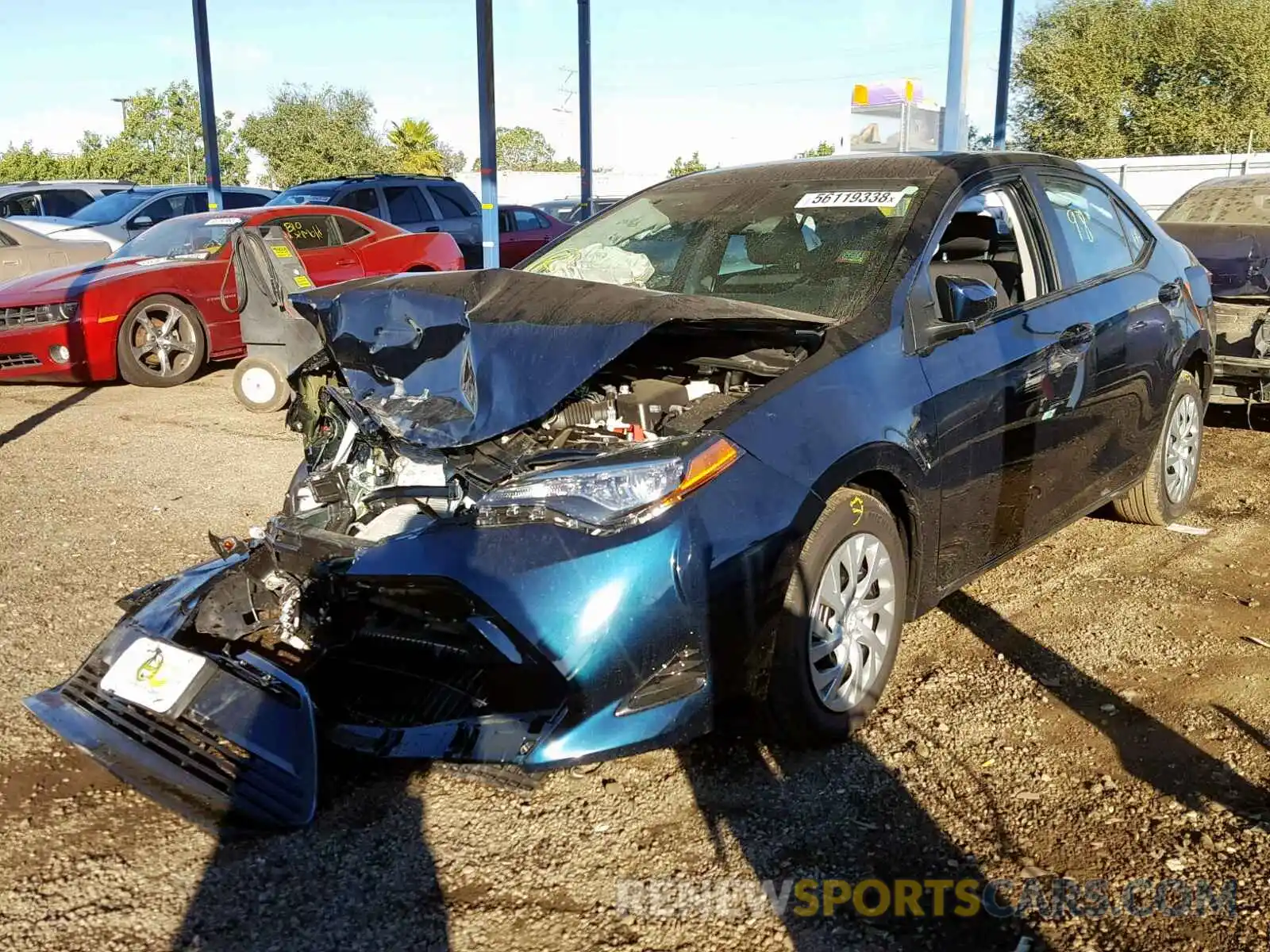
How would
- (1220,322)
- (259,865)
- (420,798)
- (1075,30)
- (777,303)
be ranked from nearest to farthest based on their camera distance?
(259,865) → (420,798) → (777,303) → (1220,322) → (1075,30)

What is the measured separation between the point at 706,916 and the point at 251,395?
22.4ft

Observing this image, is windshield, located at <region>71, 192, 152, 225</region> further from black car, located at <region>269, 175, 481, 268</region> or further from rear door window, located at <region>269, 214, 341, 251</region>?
rear door window, located at <region>269, 214, 341, 251</region>

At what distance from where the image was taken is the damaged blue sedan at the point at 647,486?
111 inches

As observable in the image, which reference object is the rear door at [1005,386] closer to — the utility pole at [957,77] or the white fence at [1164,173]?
the utility pole at [957,77]

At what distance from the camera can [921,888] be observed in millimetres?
2654

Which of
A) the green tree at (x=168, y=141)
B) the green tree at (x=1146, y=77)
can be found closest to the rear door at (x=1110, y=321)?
the green tree at (x=1146, y=77)

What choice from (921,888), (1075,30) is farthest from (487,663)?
(1075,30)

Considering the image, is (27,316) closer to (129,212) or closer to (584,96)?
(129,212)

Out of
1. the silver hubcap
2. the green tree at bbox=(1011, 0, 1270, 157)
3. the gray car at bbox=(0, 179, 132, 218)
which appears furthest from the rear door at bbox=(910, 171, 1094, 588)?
the green tree at bbox=(1011, 0, 1270, 157)

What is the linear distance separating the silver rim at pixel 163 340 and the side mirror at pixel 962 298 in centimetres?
769

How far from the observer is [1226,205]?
30.3 feet

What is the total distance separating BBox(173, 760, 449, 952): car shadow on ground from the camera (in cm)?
250

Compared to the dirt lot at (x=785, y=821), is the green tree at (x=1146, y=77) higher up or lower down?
higher up

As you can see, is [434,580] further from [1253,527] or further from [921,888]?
[1253,527]
